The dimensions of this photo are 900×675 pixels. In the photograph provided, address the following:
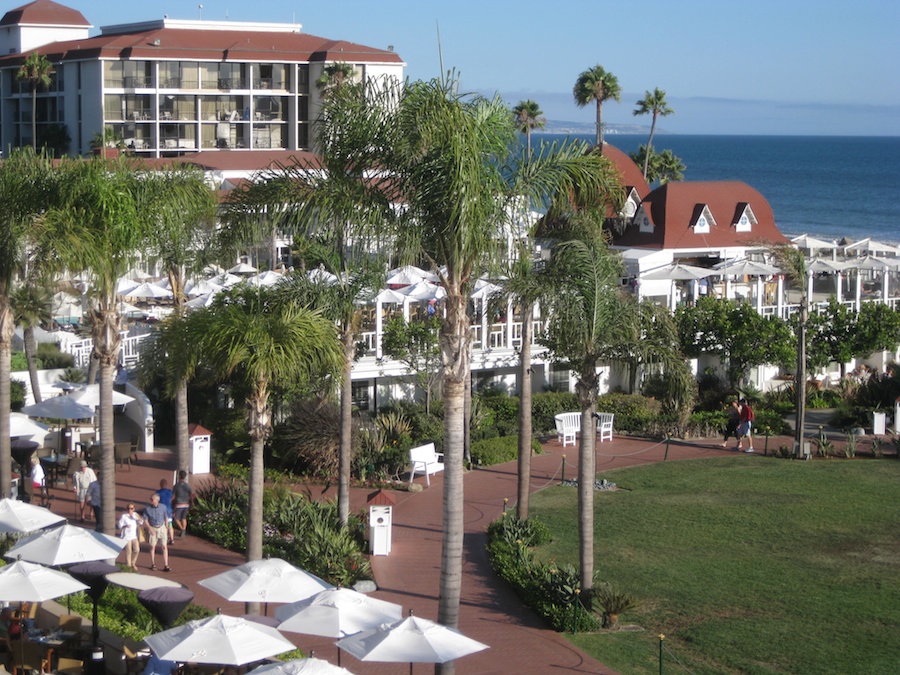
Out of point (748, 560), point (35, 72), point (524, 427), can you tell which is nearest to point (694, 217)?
point (524, 427)

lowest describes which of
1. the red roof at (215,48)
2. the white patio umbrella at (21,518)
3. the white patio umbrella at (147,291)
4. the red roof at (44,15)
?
the white patio umbrella at (21,518)

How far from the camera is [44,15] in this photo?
272 feet

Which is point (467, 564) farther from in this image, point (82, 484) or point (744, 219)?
point (744, 219)

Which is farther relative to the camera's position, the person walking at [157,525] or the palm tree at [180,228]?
the palm tree at [180,228]

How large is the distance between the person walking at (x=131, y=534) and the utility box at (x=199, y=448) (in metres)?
6.06

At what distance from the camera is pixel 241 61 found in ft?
235

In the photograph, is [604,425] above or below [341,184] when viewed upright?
below

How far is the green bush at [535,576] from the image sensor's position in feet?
52.9

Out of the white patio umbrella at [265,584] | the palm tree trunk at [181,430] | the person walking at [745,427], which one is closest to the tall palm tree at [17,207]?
the palm tree trunk at [181,430]

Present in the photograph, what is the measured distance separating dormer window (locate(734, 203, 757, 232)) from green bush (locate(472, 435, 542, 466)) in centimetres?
1804

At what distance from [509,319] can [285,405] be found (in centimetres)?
769

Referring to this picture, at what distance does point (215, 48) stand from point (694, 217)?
133 feet

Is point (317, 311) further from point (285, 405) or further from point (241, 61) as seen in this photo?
point (241, 61)

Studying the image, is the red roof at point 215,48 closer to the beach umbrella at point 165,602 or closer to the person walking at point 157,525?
the person walking at point 157,525
